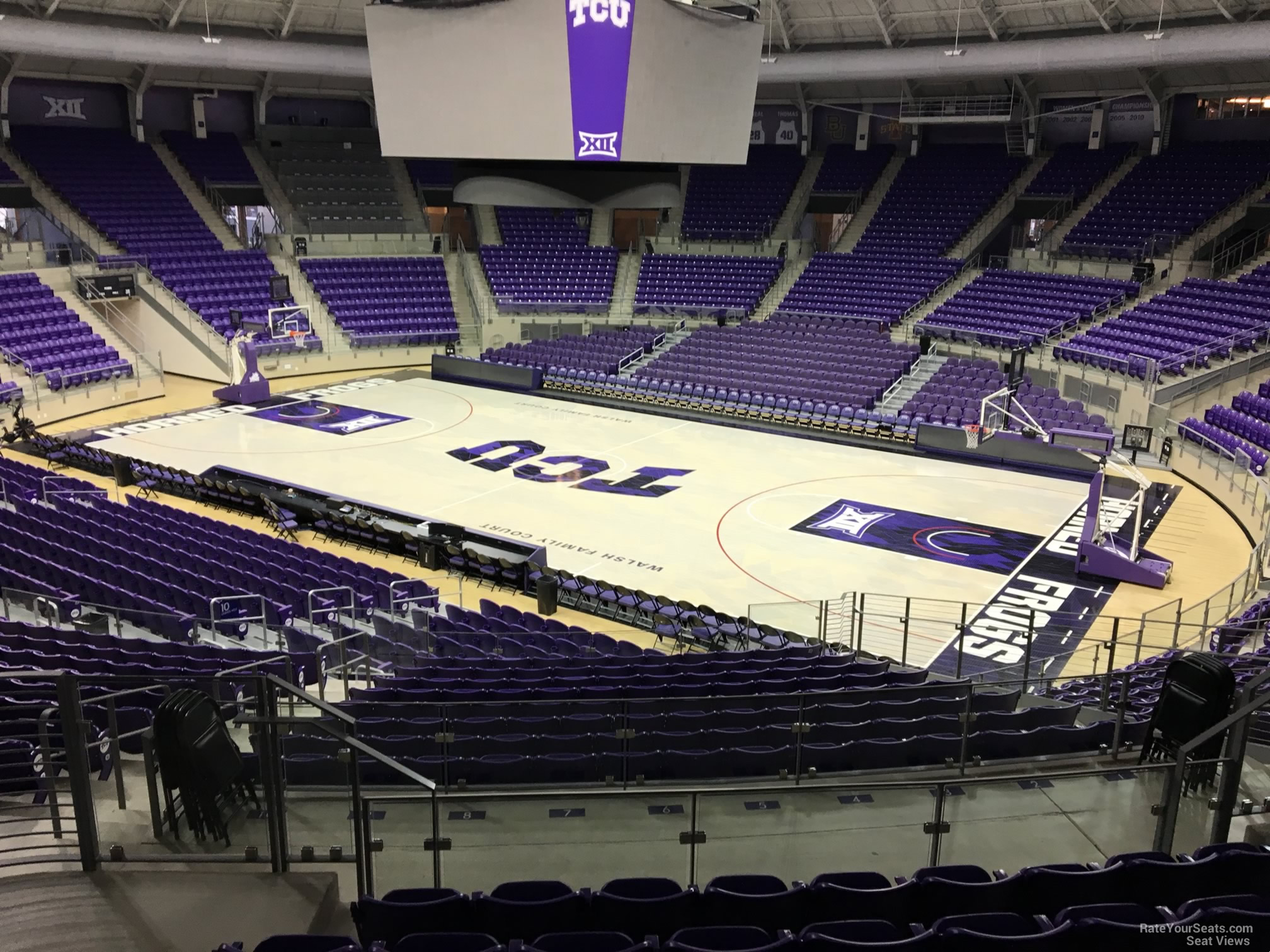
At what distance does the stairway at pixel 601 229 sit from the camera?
42.9 m

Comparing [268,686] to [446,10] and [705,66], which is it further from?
[705,66]

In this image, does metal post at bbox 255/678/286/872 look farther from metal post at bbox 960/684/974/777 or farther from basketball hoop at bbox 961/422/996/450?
basketball hoop at bbox 961/422/996/450

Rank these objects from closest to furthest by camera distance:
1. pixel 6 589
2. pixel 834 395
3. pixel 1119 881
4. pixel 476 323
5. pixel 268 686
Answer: pixel 1119 881 → pixel 268 686 → pixel 6 589 → pixel 834 395 → pixel 476 323

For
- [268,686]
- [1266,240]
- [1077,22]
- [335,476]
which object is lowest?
[335,476]

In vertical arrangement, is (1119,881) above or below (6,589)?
above

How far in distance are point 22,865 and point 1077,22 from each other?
1339 inches

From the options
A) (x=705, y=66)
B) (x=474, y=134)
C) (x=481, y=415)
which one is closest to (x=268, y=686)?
(x=474, y=134)

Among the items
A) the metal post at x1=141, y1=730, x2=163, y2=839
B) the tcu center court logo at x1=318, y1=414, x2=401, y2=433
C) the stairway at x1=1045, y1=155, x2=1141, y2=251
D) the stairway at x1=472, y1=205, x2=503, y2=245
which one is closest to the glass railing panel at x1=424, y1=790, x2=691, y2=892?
the metal post at x1=141, y1=730, x2=163, y2=839

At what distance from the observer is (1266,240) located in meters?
30.3

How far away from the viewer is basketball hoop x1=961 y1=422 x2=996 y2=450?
79.8ft

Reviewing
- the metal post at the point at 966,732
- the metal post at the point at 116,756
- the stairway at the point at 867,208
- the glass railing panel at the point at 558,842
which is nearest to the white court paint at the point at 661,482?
the metal post at the point at 966,732

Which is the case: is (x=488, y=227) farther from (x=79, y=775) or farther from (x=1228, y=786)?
(x=1228, y=786)

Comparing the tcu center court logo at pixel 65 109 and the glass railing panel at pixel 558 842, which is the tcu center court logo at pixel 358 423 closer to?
the tcu center court logo at pixel 65 109

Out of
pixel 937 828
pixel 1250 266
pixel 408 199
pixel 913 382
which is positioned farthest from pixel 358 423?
pixel 1250 266
